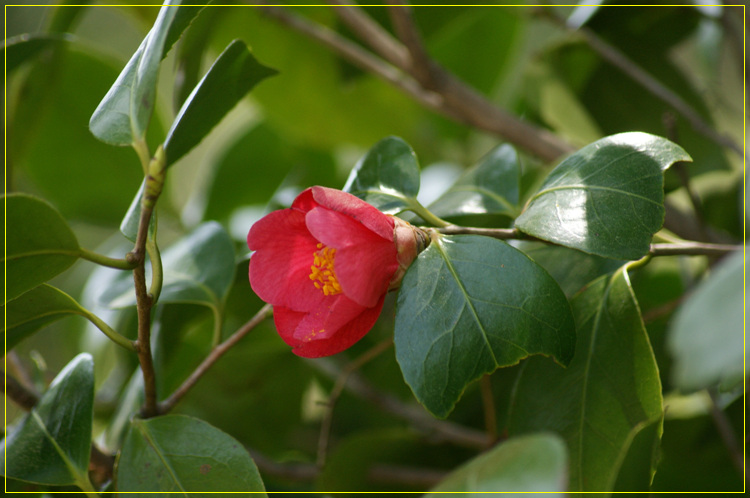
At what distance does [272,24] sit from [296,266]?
617mm

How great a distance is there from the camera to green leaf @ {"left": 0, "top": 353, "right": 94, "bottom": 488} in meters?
0.43

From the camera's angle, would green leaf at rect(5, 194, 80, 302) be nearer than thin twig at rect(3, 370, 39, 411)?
Yes

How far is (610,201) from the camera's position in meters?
0.37

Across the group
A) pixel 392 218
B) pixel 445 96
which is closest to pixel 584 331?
pixel 392 218

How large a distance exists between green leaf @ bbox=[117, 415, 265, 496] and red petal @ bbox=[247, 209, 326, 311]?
0.10 m

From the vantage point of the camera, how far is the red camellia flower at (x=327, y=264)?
36 centimetres

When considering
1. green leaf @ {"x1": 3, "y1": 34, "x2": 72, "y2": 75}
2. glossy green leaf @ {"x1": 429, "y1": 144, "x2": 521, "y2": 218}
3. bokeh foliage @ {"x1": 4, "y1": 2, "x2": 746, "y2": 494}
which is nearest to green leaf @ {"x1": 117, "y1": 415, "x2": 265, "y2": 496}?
bokeh foliage @ {"x1": 4, "y1": 2, "x2": 746, "y2": 494}

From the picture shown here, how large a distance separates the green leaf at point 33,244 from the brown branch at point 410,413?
411 millimetres

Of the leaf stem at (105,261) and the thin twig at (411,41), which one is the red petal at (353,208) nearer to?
the leaf stem at (105,261)

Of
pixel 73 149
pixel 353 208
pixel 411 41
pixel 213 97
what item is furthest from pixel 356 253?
pixel 73 149

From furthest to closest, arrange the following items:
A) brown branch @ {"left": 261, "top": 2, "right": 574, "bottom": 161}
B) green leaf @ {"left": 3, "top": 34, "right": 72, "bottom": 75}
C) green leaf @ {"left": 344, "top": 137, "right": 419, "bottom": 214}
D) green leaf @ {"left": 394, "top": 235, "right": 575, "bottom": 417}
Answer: brown branch @ {"left": 261, "top": 2, "right": 574, "bottom": 161} → green leaf @ {"left": 3, "top": 34, "right": 72, "bottom": 75} → green leaf @ {"left": 344, "top": 137, "right": 419, "bottom": 214} → green leaf @ {"left": 394, "top": 235, "right": 575, "bottom": 417}

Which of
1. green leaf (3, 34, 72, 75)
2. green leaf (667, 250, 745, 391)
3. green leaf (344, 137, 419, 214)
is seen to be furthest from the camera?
green leaf (3, 34, 72, 75)

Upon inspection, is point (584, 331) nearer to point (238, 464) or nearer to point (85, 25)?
point (238, 464)

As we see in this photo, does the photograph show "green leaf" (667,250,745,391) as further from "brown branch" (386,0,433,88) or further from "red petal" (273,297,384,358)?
"brown branch" (386,0,433,88)
